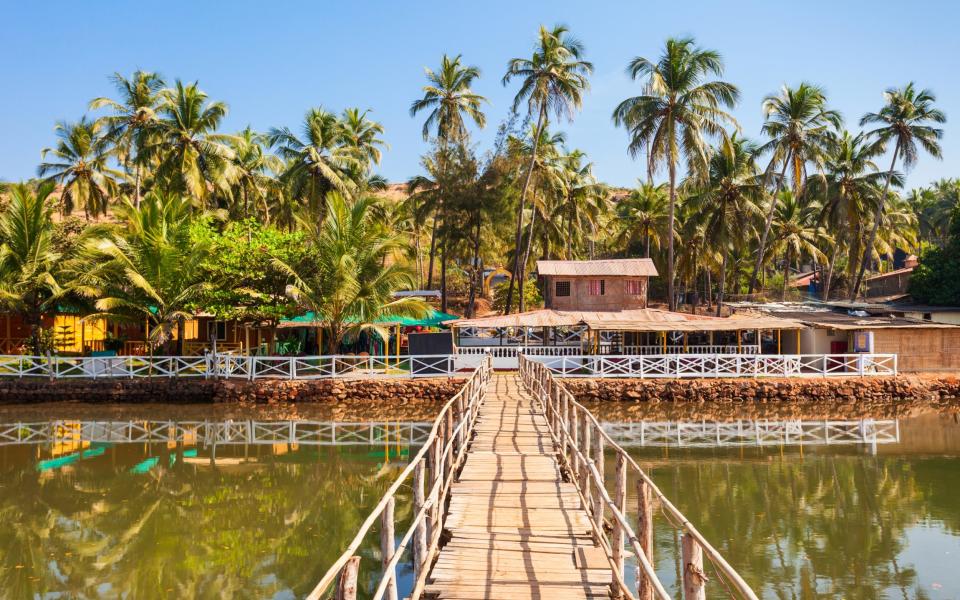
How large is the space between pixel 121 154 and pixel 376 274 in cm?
1716

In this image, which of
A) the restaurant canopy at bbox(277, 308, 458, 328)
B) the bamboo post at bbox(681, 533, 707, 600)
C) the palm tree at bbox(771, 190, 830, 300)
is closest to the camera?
the bamboo post at bbox(681, 533, 707, 600)

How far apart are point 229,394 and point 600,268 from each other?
16245 mm

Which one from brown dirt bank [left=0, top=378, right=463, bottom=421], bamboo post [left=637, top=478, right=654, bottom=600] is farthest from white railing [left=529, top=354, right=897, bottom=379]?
bamboo post [left=637, top=478, right=654, bottom=600]

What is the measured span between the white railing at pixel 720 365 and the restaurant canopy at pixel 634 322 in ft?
3.61

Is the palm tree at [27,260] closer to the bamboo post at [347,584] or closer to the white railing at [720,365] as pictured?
the white railing at [720,365]

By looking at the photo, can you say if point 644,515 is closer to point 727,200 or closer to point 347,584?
point 347,584

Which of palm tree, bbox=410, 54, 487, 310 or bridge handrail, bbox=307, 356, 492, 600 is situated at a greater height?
palm tree, bbox=410, 54, 487, 310

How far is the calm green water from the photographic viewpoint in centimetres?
961

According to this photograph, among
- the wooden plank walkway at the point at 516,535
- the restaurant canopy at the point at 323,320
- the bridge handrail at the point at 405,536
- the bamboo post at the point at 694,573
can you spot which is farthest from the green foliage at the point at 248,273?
the bamboo post at the point at 694,573

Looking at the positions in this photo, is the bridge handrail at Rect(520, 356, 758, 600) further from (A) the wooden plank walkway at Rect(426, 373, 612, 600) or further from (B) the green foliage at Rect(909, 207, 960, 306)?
(B) the green foliage at Rect(909, 207, 960, 306)

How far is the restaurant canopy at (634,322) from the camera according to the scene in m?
27.3

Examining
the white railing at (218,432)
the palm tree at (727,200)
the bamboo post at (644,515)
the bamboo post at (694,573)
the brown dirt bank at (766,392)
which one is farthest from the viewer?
the palm tree at (727,200)

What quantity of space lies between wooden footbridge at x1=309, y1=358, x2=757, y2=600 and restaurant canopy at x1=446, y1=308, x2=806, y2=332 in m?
14.5

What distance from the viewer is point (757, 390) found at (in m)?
26.5
